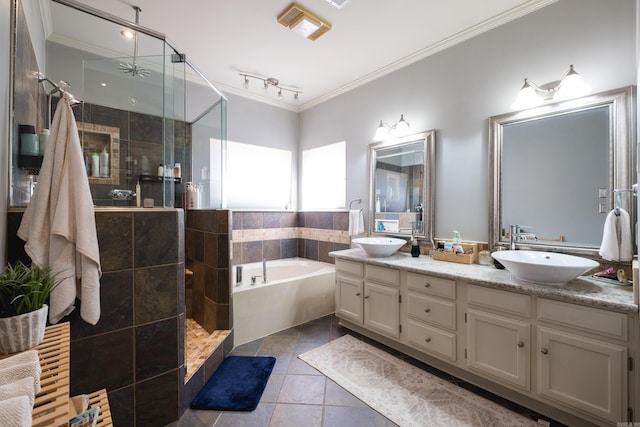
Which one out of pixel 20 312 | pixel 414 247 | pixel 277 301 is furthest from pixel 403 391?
pixel 20 312

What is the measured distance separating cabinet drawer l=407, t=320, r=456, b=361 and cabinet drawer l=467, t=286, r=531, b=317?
0.34 m

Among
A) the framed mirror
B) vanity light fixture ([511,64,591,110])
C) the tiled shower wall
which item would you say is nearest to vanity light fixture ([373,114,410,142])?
the framed mirror

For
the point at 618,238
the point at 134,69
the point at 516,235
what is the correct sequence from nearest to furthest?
the point at 618,238
the point at 516,235
the point at 134,69

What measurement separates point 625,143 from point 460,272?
1.26 meters

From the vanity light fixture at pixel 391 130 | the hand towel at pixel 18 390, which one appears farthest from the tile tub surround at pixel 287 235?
the hand towel at pixel 18 390

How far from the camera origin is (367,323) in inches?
97.9

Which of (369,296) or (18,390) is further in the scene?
(369,296)

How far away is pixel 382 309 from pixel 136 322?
1.80m

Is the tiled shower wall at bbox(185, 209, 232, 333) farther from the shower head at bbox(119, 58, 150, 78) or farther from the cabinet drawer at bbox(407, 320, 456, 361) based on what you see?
the cabinet drawer at bbox(407, 320, 456, 361)

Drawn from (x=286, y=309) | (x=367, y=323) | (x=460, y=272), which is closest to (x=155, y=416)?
(x=286, y=309)

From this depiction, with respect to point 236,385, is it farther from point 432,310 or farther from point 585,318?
point 585,318

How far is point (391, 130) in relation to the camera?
2926mm

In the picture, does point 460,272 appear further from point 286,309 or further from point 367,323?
point 286,309

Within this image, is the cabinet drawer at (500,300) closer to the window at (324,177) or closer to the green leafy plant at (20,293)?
the window at (324,177)
